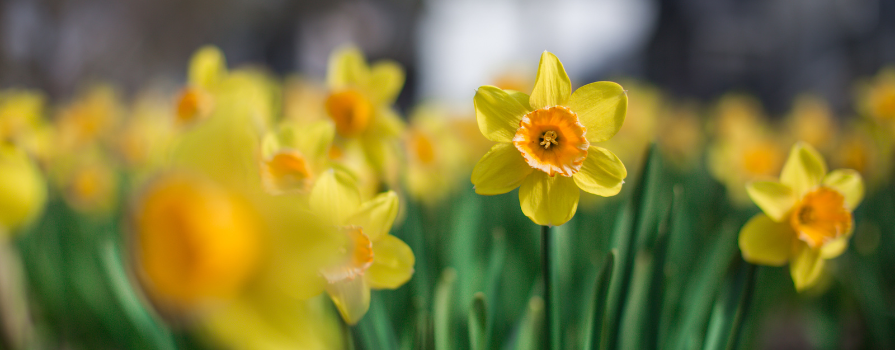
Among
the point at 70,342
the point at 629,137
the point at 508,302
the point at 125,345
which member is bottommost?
the point at 70,342

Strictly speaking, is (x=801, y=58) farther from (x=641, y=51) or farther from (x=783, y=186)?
(x=783, y=186)

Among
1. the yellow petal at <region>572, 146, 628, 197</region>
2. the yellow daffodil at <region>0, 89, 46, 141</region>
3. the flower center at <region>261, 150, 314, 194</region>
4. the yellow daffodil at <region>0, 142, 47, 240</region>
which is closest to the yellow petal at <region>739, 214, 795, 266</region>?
the yellow petal at <region>572, 146, 628, 197</region>

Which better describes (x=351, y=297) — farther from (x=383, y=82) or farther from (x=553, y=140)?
(x=383, y=82)

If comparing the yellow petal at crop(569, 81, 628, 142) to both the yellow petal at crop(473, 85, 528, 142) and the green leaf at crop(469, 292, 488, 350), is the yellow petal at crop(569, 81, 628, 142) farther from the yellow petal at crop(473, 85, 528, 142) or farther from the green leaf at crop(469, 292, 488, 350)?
the green leaf at crop(469, 292, 488, 350)

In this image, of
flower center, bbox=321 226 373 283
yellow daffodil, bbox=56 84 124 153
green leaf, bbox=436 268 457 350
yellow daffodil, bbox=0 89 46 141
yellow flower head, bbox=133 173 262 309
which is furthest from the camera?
yellow daffodil, bbox=56 84 124 153

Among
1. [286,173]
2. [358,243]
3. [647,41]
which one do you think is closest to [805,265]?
[358,243]

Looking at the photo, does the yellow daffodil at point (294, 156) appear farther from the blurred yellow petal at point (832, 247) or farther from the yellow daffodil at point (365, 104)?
the blurred yellow petal at point (832, 247)

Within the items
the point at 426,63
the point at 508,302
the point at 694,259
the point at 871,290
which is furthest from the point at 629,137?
the point at 426,63
